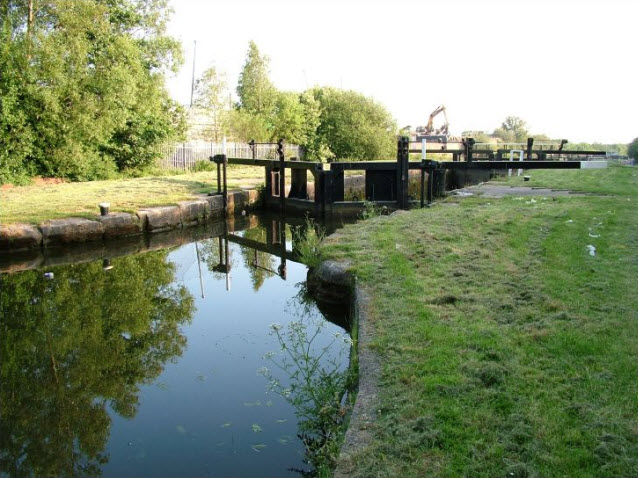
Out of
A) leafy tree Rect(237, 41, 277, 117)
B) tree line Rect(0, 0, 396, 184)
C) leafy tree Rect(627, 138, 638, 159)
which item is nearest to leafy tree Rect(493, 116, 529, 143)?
leafy tree Rect(627, 138, 638, 159)

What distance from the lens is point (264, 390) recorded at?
425cm

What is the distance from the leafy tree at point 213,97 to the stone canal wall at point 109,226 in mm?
13134

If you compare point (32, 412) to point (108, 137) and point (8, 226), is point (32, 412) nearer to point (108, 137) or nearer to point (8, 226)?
point (8, 226)

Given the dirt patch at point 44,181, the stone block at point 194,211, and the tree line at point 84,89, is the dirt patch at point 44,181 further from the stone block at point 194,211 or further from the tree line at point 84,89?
the stone block at point 194,211

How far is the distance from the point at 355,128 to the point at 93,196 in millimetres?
16701

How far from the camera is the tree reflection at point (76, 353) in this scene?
3.54m

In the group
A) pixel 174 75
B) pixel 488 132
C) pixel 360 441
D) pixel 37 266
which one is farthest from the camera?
pixel 488 132

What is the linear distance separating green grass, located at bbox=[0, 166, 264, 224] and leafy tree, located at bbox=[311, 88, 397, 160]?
10129 millimetres

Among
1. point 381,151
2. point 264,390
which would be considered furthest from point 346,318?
point 381,151

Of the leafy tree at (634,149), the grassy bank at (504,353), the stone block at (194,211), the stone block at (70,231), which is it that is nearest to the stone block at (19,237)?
the stone block at (70,231)

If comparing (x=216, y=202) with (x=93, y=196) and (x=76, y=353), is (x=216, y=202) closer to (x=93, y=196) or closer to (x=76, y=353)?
(x=93, y=196)

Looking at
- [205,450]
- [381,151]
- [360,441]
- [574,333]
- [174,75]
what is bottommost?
[205,450]

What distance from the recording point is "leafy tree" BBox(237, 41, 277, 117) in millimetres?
30953

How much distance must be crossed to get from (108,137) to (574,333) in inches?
639
